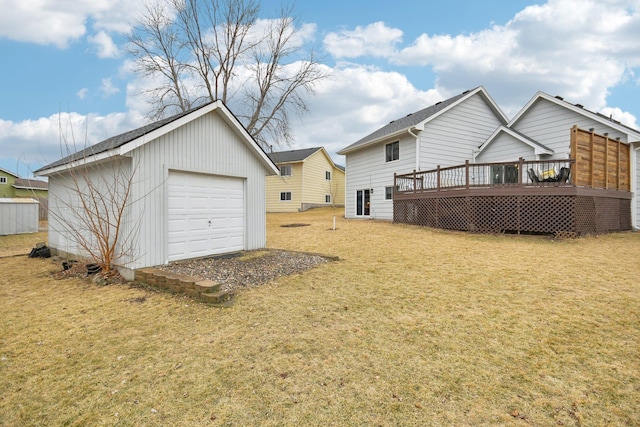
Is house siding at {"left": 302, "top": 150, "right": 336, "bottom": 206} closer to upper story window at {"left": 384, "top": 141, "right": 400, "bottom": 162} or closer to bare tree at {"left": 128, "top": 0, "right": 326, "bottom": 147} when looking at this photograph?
bare tree at {"left": 128, "top": 0, "right": 326, "bottom": 147}

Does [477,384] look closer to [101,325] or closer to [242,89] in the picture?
[101,325]

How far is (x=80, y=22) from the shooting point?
1072cm

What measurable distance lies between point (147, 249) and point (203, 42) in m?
19.1

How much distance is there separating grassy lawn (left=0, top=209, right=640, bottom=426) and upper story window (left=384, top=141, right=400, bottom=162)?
1157 cm

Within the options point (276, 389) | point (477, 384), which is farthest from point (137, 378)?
point (477, 384)

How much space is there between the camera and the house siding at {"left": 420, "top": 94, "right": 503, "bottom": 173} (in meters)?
15.9

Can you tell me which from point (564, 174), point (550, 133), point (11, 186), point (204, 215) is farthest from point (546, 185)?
point (11, 186)

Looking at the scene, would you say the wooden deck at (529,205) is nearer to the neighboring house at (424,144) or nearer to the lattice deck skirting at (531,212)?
the lattice deck skirting at (531,212)

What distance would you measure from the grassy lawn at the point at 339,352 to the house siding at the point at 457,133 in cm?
1049

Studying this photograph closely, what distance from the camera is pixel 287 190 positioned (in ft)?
99.6

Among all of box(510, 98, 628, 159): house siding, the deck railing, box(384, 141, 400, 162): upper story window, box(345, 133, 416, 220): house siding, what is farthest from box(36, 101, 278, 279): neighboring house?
box(510, 98, 628, 159): house siding

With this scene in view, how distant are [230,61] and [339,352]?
2243cm

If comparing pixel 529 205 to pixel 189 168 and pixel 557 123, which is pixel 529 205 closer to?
pixel 557 123

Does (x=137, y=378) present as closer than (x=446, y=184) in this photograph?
Yes
